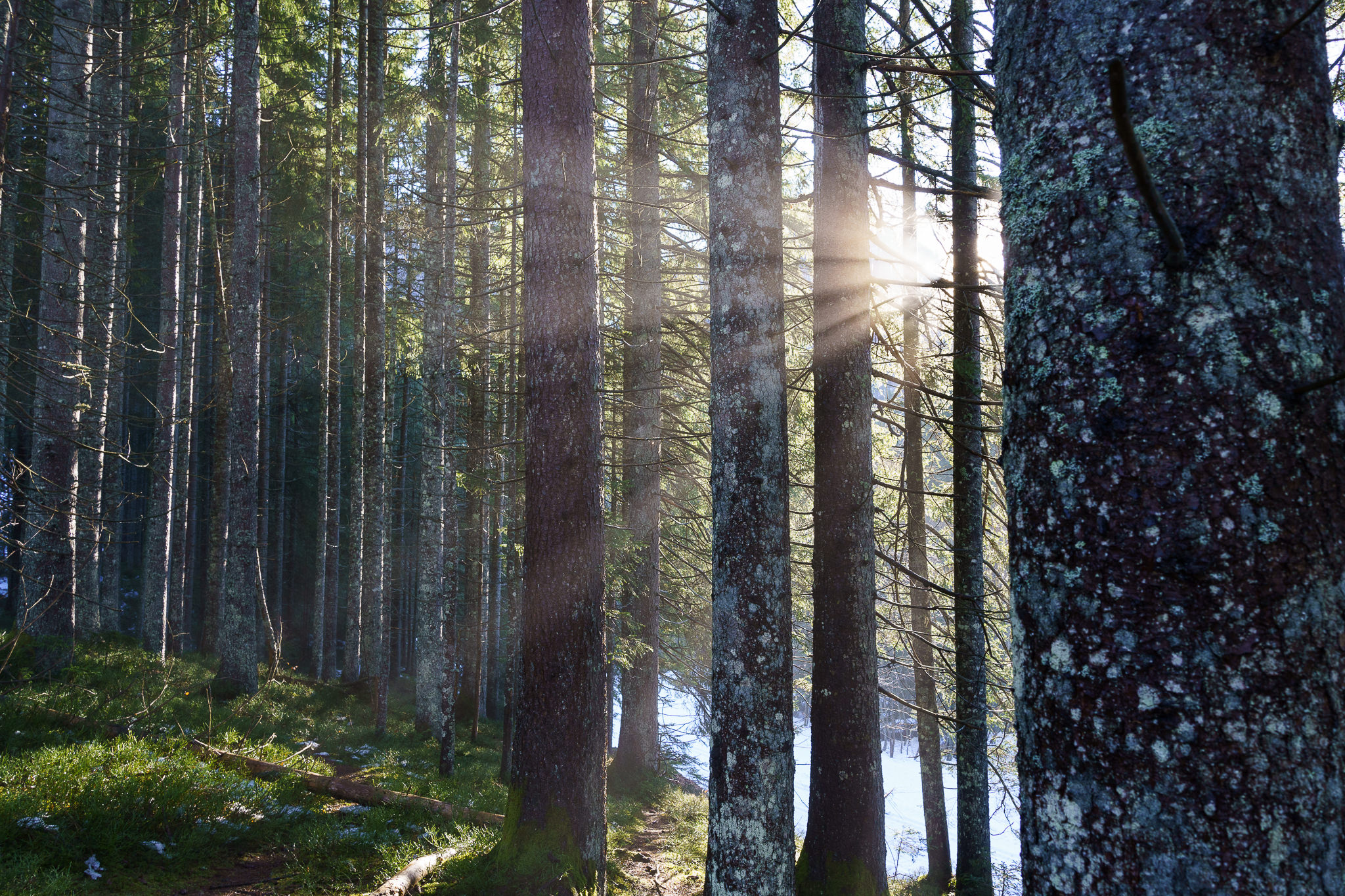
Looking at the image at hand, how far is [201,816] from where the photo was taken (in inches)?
240

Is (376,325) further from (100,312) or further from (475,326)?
(100,312)

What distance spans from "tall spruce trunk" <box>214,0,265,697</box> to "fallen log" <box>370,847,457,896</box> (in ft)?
24.7

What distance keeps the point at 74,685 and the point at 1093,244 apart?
1206 cm

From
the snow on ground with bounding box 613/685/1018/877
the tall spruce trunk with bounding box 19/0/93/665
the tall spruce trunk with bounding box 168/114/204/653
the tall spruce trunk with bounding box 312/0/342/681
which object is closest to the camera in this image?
the tall spruce trunk with bounding box 19/0/93/665

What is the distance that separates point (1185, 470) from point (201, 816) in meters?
7.82

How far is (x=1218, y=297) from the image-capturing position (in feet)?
4.02

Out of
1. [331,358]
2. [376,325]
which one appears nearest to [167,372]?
[376,325]

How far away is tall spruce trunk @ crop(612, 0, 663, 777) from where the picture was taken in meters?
11.2

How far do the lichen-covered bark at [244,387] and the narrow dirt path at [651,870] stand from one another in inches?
287

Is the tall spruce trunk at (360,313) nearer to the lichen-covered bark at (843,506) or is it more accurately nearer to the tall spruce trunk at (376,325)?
the tall spruce trunk at (376,325)

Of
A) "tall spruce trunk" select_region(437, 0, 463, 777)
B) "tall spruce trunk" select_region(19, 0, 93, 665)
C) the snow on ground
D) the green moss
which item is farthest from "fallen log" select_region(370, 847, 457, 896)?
Answer: "tall spruce trunk" select_region(19, 0, 93, 665)

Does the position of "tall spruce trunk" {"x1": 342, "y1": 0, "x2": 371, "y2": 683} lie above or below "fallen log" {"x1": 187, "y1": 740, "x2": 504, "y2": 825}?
above

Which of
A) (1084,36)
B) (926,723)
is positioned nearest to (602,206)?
(926,723)

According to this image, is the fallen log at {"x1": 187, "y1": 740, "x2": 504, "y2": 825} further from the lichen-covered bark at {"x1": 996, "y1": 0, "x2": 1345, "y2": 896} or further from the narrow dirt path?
the lichen-covered bark at {"x1": 996, "y1": 0, "x2": 1345, "y2": 896}
